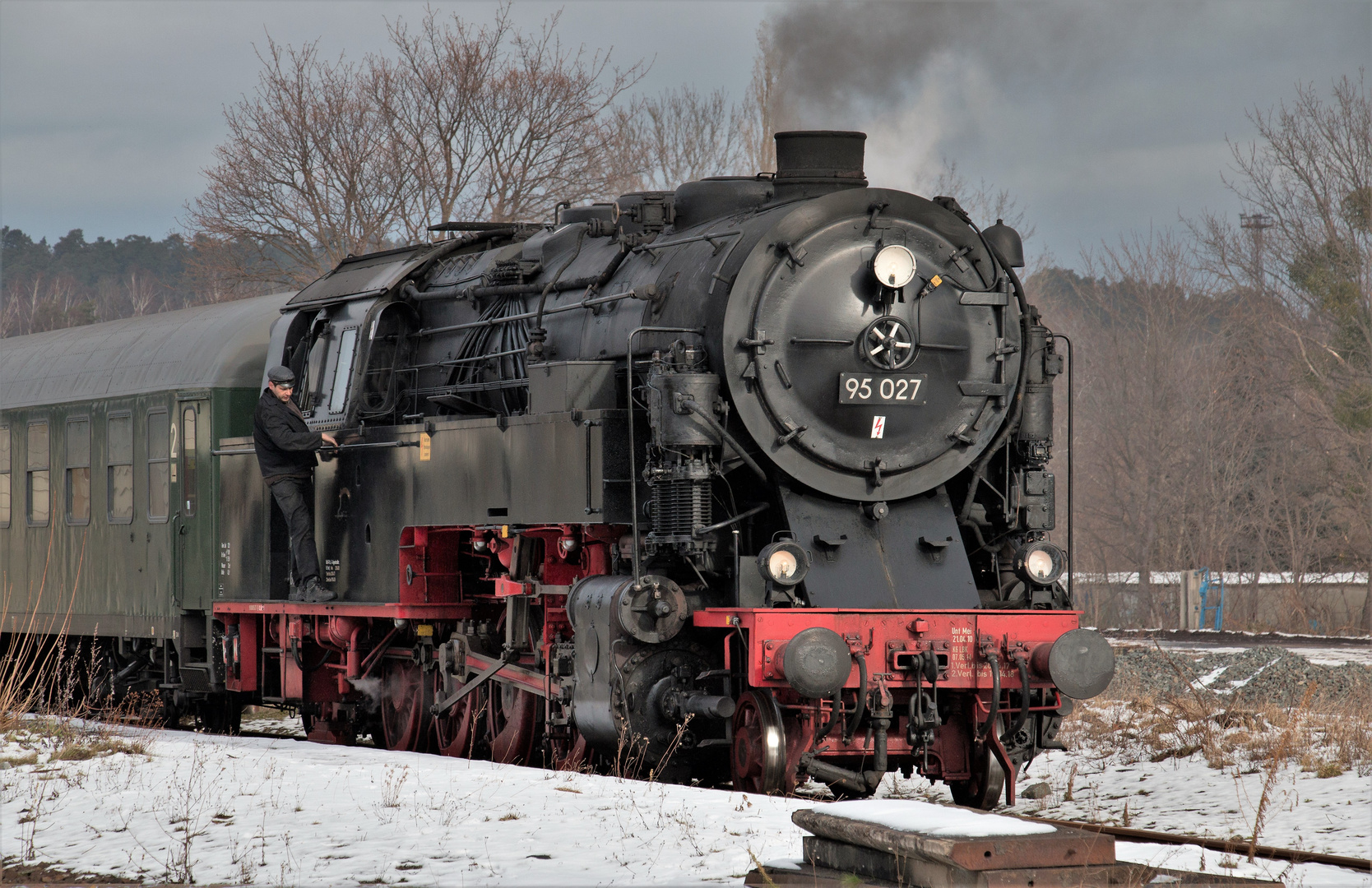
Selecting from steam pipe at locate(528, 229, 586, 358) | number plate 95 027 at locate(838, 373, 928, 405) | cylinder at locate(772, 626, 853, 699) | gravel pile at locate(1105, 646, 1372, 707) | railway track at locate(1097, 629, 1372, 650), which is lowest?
railway track at locate(1097, 629, 1372, 650)

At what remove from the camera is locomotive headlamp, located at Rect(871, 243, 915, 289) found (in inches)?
349

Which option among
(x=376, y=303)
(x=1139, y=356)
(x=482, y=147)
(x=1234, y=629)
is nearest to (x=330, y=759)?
(x=376, y=303)

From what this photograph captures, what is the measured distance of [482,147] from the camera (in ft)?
91.3

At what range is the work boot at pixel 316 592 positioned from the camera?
1158cm

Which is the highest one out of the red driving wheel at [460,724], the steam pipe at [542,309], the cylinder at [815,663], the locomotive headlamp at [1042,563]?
the steam pipe at [542,309]

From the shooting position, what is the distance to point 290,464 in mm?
11672

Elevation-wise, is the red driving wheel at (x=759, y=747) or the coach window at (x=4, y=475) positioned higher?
the coach window at (x=4, y=475)

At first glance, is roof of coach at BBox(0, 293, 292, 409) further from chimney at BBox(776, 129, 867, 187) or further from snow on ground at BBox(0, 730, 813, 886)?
chimney at BBox(776, 129, 867, 187)

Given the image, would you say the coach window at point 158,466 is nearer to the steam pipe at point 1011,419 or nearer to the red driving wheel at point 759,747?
the red driving wheel at point 759,747

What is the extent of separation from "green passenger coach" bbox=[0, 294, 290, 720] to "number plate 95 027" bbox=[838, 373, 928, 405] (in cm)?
607

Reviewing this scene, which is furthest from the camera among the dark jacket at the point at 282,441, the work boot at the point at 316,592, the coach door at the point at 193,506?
the coach door at the point at 193,506

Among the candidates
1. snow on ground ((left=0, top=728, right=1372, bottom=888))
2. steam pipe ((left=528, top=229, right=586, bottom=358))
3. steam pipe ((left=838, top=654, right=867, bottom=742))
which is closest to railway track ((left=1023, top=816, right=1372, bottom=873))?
snow on ground ((left=0, top=728, right=1372, bottom=888))

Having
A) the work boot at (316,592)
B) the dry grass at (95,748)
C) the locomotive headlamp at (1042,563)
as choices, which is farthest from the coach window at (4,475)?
the locomotive headlamp at (1042,563)

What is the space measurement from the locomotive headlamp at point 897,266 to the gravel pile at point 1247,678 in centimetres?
531
